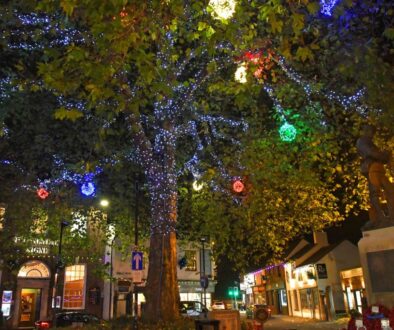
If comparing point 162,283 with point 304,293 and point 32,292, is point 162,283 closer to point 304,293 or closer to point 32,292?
point 32,292

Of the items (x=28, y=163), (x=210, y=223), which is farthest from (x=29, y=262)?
(x=210, y=223)

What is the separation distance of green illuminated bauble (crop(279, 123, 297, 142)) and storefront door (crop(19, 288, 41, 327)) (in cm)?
2439

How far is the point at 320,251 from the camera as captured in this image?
39.7 metres

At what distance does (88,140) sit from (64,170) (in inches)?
100

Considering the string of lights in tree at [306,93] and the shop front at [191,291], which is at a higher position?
the string of lights in tree at [306,93]

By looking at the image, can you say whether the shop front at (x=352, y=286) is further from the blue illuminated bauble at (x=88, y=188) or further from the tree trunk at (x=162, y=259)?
the tree trunk at (x=162, y=259)

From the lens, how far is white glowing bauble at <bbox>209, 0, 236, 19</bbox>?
365 inches

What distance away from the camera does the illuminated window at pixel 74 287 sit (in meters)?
33.5

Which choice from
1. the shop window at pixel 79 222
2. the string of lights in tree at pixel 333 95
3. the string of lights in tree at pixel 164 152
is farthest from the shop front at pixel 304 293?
the string of lights in tree at pixel 164 152

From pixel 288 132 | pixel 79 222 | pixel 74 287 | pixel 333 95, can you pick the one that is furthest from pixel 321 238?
pixel 333 95

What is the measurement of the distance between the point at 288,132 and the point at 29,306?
82.7 feet

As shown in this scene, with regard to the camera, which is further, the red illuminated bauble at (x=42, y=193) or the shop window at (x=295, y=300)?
the shop window at (x=295, y=300)

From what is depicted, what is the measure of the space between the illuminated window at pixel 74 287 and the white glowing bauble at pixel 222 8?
2870cm

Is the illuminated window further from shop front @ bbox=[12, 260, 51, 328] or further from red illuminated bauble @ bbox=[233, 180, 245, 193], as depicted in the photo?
red illuminated bauble @ bbox=[233, 180, 245, 193]
